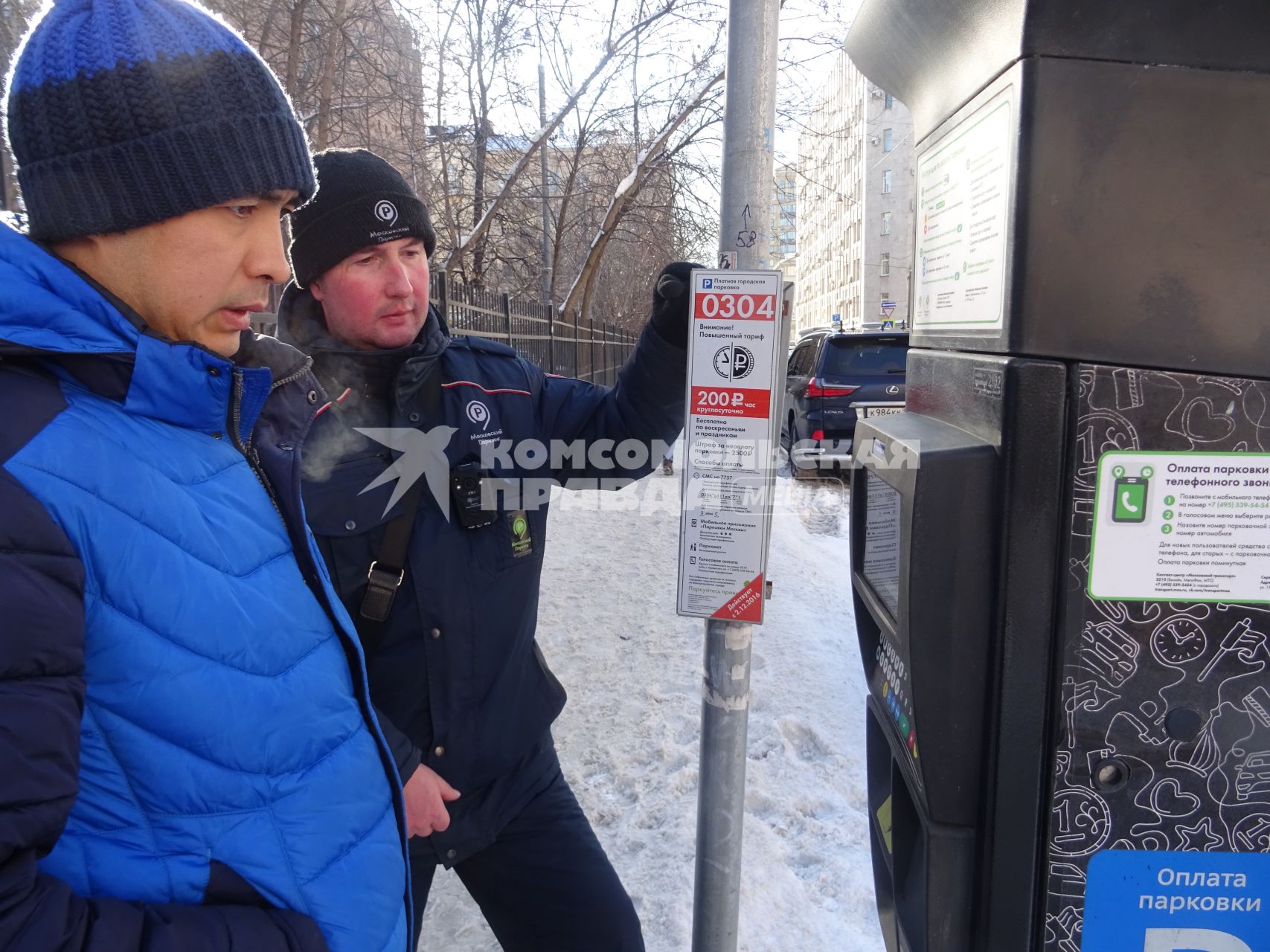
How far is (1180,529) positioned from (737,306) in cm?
84

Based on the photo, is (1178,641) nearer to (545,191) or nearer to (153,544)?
(153,544)

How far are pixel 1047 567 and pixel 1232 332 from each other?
37 centimetres

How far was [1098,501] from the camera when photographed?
Result: 42.8 inches

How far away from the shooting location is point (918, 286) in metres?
1.55

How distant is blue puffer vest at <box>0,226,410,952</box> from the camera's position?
31.3 inches

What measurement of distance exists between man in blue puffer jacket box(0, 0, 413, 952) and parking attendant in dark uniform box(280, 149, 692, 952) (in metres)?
0.52

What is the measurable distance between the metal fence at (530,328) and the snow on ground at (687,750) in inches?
58.8

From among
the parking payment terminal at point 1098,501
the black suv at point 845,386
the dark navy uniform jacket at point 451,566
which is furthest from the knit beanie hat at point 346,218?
the black suv at point 845,386

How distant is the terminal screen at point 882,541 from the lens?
1373 millimetres

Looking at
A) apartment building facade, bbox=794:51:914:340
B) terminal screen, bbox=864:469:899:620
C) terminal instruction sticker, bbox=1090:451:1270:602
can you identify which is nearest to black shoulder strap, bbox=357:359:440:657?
terminal screen, bbox=864:469:899:620

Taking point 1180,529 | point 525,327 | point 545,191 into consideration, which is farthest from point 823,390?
point 1180,529

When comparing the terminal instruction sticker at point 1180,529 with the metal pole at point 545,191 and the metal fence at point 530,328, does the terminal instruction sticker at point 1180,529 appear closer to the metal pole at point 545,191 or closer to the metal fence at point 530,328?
the metal fence at point 530,328

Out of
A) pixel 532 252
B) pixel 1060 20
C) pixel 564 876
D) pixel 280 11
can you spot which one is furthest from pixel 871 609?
pixel 532 252

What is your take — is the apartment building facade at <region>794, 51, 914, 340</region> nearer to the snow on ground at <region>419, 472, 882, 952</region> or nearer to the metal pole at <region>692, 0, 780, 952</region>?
the snow on ground at <region>419, 472, 882, 952</region>
